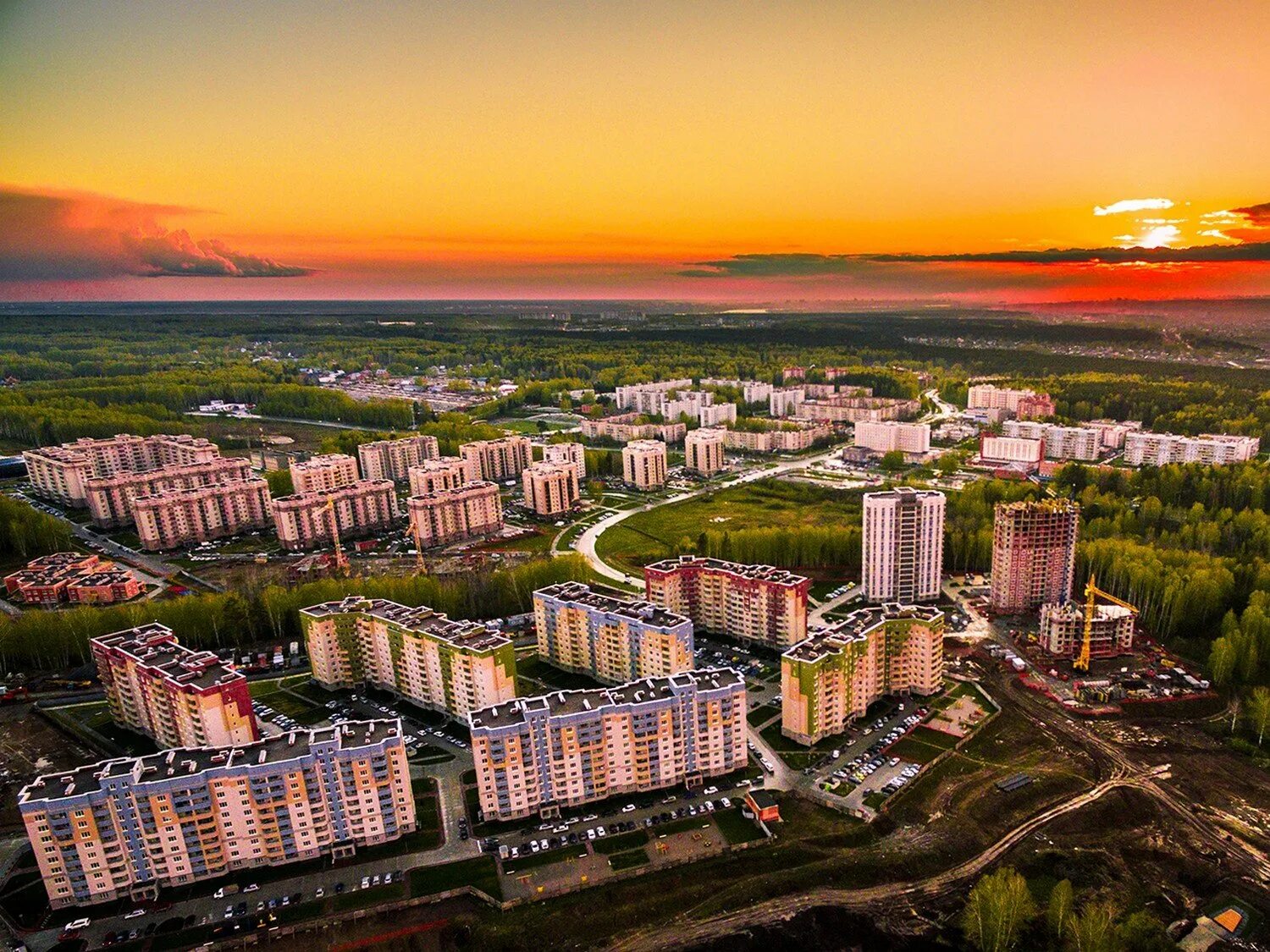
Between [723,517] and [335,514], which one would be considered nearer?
[335,514]

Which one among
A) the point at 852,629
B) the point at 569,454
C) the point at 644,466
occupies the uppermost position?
the point at 852,629

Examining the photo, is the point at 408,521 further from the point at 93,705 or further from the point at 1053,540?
the point at 1053,540

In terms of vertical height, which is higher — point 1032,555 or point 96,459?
point 96,459

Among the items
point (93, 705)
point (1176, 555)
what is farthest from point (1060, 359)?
point (93, 705)

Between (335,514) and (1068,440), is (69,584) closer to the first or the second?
(335,514)

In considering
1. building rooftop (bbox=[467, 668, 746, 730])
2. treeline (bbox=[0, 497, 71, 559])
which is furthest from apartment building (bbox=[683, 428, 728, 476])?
treeline (bbox=[0, 497, 71, 559])

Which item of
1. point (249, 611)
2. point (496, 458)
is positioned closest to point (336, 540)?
point (249, 611)

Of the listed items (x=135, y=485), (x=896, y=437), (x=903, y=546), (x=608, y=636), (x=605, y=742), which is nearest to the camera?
(x=605, y=742)
